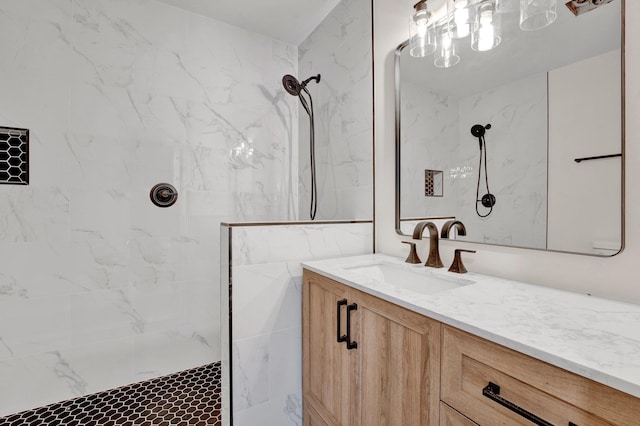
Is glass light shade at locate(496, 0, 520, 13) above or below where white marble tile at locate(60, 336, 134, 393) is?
above

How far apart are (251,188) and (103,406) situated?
165 cm

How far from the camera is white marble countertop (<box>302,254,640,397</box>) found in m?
0.53

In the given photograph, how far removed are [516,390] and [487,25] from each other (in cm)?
130

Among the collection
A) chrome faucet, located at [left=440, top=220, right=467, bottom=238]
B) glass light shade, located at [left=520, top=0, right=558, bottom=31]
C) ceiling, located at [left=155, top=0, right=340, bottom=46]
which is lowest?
chrome faucet, located at [left=440, top=220, right=467, bottom=238]

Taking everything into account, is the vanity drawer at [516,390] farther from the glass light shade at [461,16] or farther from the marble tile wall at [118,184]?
the marble tile wall at [118,184]

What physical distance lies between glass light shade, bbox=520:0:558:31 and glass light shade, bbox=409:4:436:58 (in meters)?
0.38

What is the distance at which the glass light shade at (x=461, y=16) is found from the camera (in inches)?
48.3

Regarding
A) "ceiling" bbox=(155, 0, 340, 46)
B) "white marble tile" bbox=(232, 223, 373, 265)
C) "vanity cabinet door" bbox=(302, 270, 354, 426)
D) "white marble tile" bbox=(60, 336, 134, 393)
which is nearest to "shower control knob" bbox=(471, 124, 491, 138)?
"white marble tile" bbox=(232, 223, 373, 265)

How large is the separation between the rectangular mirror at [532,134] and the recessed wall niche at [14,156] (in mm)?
2218

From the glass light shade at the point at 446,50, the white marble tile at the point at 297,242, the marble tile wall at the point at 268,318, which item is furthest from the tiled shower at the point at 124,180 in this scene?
the marble tile wall at the point at 268,318

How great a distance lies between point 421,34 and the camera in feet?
4.65

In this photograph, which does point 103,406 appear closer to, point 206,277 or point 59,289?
point 59,289

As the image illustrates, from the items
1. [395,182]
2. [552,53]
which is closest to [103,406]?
[395,182]

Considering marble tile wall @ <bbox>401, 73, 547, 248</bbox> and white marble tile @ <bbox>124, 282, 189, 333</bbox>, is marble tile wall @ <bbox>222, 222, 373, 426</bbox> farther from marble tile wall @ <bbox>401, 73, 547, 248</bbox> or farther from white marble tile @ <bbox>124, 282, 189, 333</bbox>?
white marble tile @ <bbox>124, 282, 189, 333</bbox>
